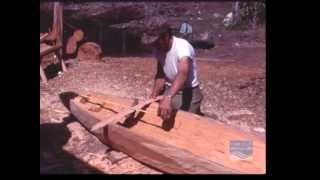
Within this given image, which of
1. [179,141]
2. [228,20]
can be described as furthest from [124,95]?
[228,20]

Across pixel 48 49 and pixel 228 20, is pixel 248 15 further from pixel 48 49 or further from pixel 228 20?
pixel 48 49

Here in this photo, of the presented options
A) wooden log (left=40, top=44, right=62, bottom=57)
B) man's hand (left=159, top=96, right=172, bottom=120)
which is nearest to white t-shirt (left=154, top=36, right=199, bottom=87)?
man's hand (left=159, top=96, right=172, bottom=120)

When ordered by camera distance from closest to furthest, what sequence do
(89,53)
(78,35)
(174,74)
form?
1. (174,74)
2. (78,35)
3. (89,53)

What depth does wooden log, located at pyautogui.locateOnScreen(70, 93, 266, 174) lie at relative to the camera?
13.6 ft

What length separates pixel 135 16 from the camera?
10.2 metres

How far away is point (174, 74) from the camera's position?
→ 5113 mm

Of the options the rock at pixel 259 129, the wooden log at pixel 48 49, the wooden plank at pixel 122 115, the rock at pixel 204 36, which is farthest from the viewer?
the rock at pixel 204 36

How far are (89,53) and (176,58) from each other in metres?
3.75

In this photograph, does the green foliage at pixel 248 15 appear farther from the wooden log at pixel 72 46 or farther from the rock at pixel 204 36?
the wooden log at pixel 72 46

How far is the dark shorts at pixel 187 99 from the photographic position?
5.19 m

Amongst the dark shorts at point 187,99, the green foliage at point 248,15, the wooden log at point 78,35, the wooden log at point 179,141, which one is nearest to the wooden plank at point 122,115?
the wooden log at point 179,141

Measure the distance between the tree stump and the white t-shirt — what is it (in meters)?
3.43

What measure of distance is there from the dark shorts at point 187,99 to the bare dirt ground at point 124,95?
2.48 ft

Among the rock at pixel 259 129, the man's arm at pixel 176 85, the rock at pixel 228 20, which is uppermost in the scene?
the rock at pixel 228 20
